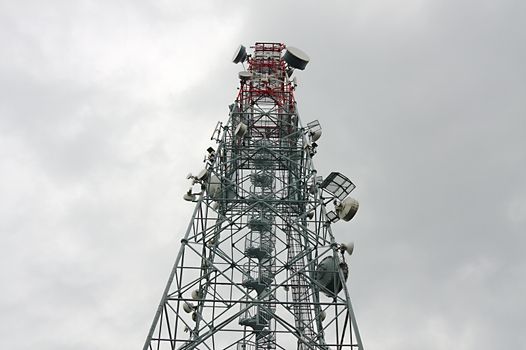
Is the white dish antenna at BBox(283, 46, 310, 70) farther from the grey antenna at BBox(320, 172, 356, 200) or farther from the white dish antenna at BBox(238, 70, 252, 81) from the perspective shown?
the grey antenna at BBox(320, 172, 356, 200)

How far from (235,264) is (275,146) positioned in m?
6.96

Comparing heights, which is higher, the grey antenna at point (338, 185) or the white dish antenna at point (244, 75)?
the white dish antenna at point (244, 75)

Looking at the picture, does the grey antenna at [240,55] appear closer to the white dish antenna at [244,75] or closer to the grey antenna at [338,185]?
the white dish antenna at [244,75]

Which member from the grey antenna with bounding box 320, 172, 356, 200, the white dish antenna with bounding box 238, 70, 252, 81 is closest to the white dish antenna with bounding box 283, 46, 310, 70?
the white dish antenna with bounding box 238, 70, 252, 81

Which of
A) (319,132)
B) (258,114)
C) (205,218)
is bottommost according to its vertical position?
(205,218)

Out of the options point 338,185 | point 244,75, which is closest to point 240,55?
point 244,75

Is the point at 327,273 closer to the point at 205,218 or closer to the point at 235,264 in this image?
the point at 235,264

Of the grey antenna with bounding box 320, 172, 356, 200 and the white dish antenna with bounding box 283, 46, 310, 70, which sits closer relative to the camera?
the grey antenna with bounding box 320, 172, 356, 200

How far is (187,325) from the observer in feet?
61.3

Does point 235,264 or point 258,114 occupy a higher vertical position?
point 258,114

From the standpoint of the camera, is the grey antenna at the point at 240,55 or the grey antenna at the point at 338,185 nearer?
the grey antenna at the point at 338,185

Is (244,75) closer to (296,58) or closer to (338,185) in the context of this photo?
(296,58)

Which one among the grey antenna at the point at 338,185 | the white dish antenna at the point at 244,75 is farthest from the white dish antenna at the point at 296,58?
the grey antenna at the point at 338,185

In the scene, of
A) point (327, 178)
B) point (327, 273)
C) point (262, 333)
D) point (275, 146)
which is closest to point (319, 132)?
point (275, 146)
